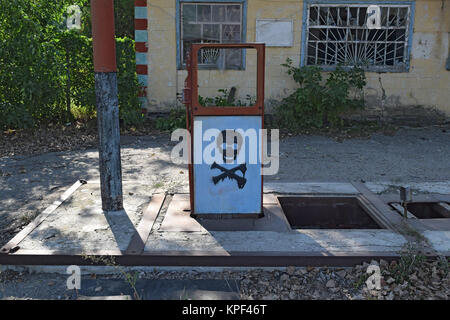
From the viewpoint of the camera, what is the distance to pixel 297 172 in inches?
238


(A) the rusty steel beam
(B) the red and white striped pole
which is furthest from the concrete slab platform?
(B) the red and white striped pole

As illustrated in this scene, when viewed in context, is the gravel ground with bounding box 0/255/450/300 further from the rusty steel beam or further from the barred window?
the barred window

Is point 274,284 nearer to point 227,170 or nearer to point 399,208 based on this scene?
point 227,170

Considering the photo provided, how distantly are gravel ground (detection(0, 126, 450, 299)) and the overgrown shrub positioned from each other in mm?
591


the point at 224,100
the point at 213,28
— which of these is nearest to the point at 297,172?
the point at 224,100

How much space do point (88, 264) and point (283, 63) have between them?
253 inches

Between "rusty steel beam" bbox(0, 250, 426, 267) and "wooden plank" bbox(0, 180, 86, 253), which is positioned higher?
"wooden plank" bbox(0, 180, 86, 253)

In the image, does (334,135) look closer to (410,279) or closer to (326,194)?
(326,194)

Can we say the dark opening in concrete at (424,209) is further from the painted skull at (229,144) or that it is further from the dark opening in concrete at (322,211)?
the painted skull at (229,144)

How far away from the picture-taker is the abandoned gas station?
11.1 feet
